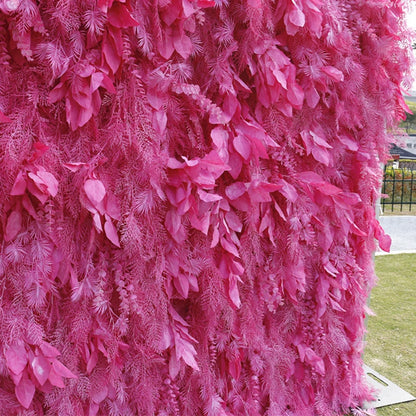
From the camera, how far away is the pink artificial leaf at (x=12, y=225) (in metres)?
1.18

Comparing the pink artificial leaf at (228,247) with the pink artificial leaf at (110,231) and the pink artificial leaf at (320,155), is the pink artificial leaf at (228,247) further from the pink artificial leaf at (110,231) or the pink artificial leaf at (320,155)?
the pink artificial leaf at (320,155)

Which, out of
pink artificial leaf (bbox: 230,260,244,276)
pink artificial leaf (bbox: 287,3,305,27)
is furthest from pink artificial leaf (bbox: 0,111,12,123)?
pink artificial leaf (bbox: 287,3,305,27)

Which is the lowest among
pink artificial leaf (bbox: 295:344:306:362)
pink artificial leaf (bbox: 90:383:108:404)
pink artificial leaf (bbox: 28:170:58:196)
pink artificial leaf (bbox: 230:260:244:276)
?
pink artificial leaf (bbox: 295:344:306:362)

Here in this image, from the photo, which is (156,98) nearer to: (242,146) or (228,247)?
(242,146)

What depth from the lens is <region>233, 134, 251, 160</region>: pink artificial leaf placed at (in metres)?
1.38

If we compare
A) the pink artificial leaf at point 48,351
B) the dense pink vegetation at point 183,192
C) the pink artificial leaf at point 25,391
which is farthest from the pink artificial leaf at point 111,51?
the pink artificial leaf at point 25,391

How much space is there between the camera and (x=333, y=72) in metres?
1.51

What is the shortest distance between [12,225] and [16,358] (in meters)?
0.37

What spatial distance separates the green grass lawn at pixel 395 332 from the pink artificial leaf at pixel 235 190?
4.31 ft

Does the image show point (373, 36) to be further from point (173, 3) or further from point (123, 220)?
point (123, 220)

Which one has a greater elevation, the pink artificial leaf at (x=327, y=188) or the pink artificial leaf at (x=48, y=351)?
the pink artificial leaf at (x=327, y=188)

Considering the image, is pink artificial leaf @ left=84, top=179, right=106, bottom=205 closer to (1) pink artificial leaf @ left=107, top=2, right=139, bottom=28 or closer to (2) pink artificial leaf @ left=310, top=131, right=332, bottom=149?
(1) pink artificial leaf @ left=107, top=2, right=139, bottom=28

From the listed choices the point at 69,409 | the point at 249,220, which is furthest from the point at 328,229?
the point at 69,409

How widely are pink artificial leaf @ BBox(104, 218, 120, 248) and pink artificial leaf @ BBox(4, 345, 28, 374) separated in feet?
1.26
